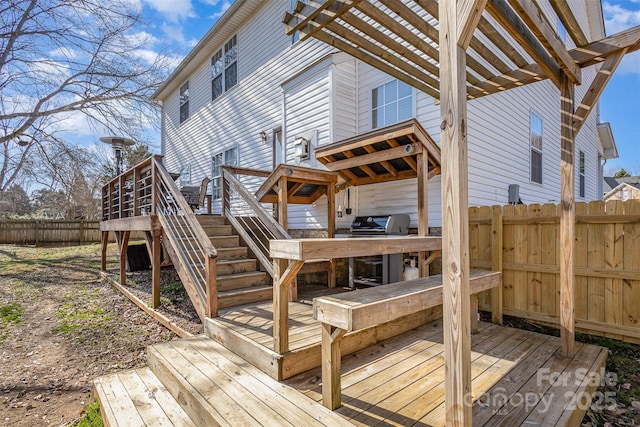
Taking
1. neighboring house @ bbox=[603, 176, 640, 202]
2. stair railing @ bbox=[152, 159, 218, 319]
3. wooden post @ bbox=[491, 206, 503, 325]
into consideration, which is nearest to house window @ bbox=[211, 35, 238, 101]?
stair railing @ bbox=[152, 159, 218, 319]

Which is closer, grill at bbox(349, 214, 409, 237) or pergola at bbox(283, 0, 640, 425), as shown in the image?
pergola at bbox(283, 0, 640, 425)

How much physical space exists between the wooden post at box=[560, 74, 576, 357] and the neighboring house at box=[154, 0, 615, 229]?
1.62 metres

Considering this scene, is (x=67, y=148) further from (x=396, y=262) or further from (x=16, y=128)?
(x=396, y=262)

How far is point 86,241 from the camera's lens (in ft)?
55.3

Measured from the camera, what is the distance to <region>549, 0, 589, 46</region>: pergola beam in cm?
264

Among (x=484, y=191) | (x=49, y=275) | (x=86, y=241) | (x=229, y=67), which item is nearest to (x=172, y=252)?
(x=484, y=191)

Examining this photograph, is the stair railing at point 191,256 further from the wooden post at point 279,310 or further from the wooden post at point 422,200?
the wooden post at point 422,200

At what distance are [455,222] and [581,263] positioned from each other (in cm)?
319

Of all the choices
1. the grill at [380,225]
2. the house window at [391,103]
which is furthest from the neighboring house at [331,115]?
the grill at [380,225]

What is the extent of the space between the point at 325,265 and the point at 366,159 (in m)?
1.94

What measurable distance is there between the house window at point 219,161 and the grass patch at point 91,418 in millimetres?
8332

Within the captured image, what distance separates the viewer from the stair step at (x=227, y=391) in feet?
6.94

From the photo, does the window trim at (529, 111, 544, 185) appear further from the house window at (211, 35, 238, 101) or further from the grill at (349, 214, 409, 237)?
the house window at (211, 35, 238, 101)

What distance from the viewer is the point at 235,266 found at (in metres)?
4.82
